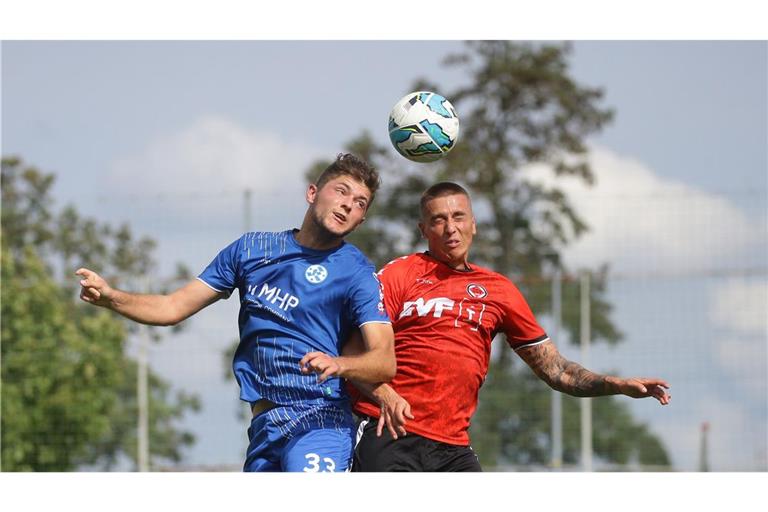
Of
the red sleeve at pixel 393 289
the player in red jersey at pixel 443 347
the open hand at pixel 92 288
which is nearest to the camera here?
the open hand at pixel 92 288

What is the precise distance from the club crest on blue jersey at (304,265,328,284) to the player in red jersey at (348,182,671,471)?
23.6 inches

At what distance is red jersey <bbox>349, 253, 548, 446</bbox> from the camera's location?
625 cm

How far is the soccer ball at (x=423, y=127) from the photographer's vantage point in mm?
6703

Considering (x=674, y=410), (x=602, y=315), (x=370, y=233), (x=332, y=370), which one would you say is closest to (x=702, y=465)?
(x=674, y=410)

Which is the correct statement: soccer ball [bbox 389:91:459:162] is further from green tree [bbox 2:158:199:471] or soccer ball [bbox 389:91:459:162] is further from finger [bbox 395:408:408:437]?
green tree [bbox 2:158:199:471]

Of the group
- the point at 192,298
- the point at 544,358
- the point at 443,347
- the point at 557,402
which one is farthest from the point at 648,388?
the point at 557,402

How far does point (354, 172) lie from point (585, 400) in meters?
10.6

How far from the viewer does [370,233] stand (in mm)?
17297

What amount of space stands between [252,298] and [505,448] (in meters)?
11.0

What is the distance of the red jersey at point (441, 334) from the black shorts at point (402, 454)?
2.1 inches

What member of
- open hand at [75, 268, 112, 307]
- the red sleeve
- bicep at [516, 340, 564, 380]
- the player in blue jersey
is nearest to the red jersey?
the red sleeve

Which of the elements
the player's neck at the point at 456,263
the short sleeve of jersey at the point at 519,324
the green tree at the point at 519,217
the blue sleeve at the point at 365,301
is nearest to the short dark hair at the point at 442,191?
the player's neck at the point at 456,263

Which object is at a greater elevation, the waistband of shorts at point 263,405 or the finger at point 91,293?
the finger at point 91,293

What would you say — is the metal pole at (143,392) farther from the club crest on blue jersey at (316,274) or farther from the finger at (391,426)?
the finger at (391,426)
